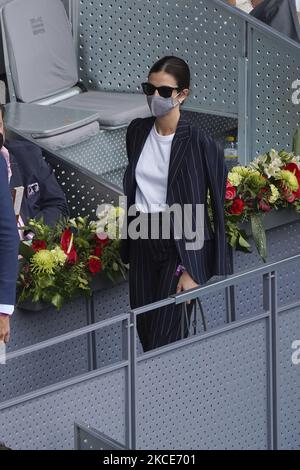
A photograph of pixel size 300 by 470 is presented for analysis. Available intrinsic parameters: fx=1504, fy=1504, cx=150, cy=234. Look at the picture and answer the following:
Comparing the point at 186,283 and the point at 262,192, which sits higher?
the point at 262,192

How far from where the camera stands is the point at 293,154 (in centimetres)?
774

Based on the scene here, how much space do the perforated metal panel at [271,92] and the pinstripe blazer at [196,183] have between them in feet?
7.52

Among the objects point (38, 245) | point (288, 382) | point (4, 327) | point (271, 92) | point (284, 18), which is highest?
point (284, 18)

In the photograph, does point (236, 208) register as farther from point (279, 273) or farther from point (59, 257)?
point (59, 257)

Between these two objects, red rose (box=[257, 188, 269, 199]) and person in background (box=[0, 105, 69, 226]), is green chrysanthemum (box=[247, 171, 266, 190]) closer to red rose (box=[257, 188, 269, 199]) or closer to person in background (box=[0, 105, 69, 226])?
red rose (box=[257, 188, 269, 199])

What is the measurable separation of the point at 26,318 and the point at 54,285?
0.19 meters

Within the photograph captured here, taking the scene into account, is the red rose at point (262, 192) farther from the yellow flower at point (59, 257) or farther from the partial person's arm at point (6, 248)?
the partial person's arm at point (6, 248)

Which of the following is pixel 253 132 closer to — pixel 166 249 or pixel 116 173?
pixel 116 173

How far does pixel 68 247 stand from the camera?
6617 mm

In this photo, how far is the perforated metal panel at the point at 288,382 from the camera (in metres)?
6.36

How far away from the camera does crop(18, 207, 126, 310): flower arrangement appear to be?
645cm

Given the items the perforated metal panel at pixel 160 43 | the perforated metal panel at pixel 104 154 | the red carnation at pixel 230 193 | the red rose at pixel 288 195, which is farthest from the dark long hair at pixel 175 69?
the perforated metal panel at pixel 160 43

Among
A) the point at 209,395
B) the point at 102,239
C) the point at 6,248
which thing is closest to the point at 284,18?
the point at 102,239

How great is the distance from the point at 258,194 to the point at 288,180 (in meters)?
0.17
